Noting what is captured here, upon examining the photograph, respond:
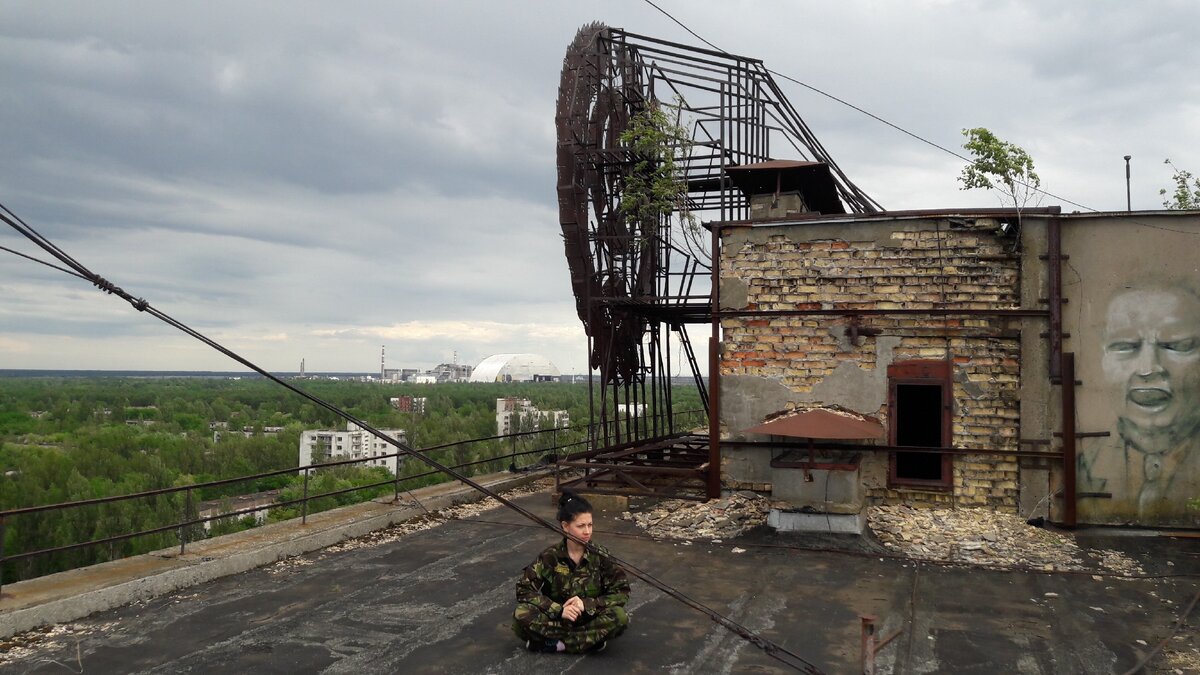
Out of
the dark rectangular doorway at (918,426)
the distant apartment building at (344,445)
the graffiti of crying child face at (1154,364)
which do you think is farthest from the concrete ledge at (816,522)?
the distant apartment building at (344,445)

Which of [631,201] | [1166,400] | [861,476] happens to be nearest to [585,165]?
[631,201]

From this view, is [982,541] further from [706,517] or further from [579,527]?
[579,527]

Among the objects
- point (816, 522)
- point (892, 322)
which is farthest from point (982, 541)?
point (892, 322)

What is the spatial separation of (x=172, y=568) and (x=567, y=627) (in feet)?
15.1

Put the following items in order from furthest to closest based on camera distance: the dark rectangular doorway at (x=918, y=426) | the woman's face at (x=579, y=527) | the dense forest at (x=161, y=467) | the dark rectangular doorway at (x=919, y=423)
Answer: the dense forest at (x=161, y=467)
the dark rectangular doorway at (x=918, y=426)
the dark rectangular doorway at (x=919, y=423)
the woman's face at (x=579, y=527)

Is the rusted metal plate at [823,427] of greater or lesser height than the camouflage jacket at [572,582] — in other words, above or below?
above

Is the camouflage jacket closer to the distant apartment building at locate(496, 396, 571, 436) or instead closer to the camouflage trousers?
the camouflage trousers

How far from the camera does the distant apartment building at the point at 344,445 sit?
39697 mm

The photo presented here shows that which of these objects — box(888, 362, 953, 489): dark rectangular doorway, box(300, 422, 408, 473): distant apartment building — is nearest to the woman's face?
box(888, 362, 953, 489): dark rectangular doorway

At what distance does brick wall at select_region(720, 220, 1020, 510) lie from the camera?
11.1m

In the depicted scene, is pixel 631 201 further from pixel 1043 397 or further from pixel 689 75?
pixel 1043 397

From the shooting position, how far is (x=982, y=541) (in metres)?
10.1

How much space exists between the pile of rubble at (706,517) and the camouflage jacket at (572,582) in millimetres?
4857

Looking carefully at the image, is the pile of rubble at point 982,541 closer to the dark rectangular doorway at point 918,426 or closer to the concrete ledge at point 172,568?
the dark rectangular doorway at point 918,426
